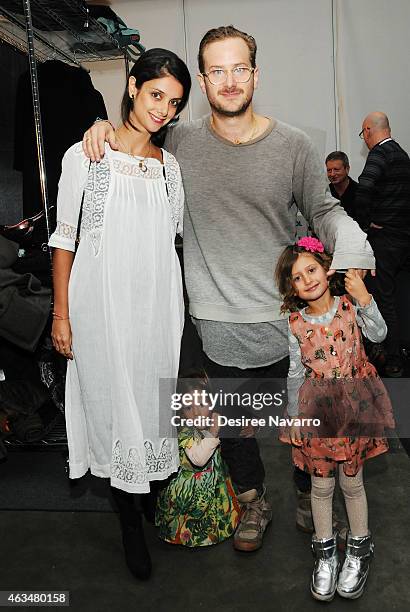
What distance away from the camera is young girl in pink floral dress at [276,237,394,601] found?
67.0 inches

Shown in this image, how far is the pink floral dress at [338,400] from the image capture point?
171 centimetres

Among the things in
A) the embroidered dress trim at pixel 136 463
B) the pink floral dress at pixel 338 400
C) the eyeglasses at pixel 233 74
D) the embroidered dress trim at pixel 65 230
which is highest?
the eyeglasses at pixel 233 74

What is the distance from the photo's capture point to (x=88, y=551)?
197 cm

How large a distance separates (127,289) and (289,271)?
1.53 ft

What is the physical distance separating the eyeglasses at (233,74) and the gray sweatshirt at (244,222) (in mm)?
154

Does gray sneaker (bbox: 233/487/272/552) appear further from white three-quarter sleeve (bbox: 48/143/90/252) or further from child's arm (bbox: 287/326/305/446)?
white three-quarter sleeve (bbox: 48/143/90/252)

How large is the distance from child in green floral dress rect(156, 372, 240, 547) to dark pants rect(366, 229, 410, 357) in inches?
75.3

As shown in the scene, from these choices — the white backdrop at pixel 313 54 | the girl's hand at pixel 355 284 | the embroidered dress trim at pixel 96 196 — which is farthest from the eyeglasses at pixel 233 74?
the white backdrop at pixel 313 54

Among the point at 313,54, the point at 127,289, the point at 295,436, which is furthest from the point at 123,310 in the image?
the point at 313,54

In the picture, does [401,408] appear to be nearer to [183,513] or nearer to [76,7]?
[183,513]

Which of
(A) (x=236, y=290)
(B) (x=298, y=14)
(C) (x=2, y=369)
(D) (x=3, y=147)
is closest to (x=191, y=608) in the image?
(A) (x=236, y=290)

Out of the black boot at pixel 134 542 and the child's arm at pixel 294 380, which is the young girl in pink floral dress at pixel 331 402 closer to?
the child's arm at pixel 294 380

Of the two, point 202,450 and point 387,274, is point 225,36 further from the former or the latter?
point 387,274

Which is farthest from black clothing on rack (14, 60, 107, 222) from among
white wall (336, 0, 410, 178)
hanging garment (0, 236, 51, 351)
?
white wall (336, 0, 410, 178)
